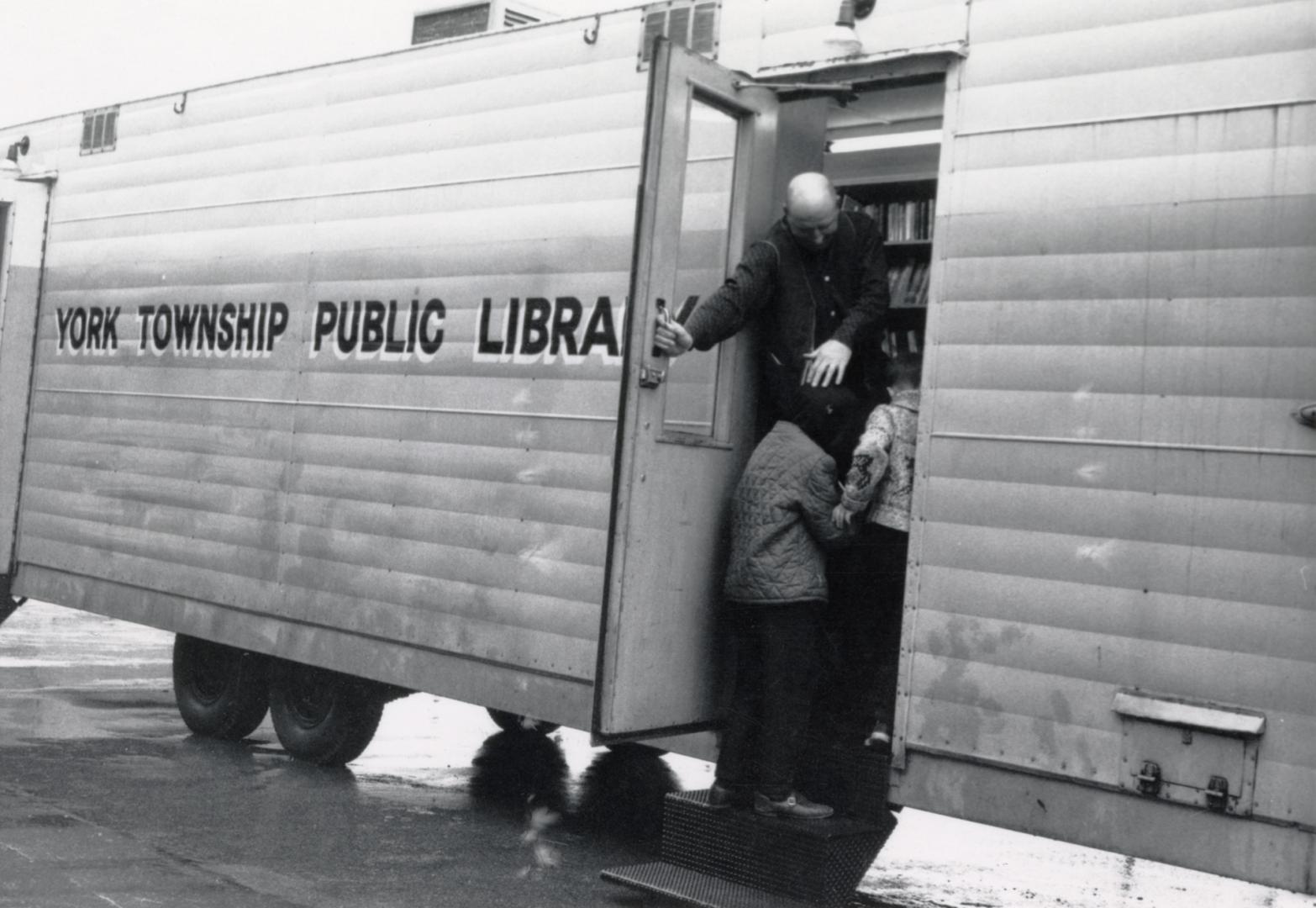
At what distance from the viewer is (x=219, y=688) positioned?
328 inches

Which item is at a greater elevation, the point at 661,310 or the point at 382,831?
the point at 661,310

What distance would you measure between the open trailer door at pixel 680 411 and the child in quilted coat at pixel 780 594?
15 centimetres

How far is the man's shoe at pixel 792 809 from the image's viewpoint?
520cm

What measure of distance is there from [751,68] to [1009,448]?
181 cm

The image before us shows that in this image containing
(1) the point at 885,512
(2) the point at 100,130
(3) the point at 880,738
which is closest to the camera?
(3) the point at 880,738

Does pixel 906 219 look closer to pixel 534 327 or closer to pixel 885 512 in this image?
pixel 534 327

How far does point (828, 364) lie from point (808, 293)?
11.3 inches

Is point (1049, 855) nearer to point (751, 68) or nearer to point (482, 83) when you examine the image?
point (751, 68)

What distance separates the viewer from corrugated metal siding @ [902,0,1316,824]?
4.38m

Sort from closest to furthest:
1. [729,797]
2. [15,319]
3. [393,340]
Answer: [729,797]
[393,340]
[15,319]


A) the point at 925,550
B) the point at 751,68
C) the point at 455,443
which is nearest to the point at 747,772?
the point at 925,550

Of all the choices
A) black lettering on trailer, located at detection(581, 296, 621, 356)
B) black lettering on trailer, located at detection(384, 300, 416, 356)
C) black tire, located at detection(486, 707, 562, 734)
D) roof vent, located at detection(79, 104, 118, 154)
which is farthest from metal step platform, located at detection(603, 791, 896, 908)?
roof vent, located at detection(79, 104, 118, 154)

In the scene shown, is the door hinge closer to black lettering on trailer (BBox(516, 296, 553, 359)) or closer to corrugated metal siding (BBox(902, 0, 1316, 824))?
corrugated metal siding (BBox(902, 0, 1316, 824))

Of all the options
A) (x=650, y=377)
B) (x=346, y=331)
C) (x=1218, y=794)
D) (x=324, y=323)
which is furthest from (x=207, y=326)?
(x=1218, y=794)
